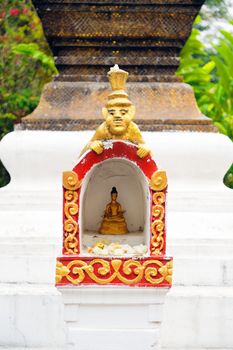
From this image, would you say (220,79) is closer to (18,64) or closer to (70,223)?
(18,64)

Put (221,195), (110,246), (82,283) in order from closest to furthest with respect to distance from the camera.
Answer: (82,283) → (110,246) → (221,195)

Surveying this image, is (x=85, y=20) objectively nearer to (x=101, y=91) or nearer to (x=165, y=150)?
(x=101, y=91)

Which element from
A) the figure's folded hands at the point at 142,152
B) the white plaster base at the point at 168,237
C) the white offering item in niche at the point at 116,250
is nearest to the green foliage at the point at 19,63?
the white plaster base at the point at 168,237

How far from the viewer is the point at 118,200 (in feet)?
18.7

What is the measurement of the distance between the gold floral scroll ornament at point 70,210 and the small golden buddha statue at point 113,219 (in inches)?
24.7

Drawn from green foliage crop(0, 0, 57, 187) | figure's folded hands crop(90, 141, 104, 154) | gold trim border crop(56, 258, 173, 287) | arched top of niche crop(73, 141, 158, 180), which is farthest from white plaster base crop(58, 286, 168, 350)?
green foliage crop(0, 0, 57, 187)

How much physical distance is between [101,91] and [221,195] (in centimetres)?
137

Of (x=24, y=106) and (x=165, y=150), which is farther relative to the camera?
(x=24, y=106)

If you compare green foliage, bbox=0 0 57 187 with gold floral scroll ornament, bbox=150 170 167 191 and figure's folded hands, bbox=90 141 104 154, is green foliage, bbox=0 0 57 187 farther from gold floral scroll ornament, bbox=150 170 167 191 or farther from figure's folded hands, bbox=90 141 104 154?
gold floral scroll ornament, bbox=150 170 167 191

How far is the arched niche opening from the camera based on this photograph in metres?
5.45

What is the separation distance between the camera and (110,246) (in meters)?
5.19

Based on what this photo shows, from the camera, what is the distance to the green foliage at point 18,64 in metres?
12.3

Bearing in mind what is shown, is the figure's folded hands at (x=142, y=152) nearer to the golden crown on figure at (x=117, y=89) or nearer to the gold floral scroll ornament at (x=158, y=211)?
the gold floral scroll ornament at (x=158, y=211)

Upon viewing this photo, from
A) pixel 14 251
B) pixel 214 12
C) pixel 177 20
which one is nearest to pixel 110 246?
pixel 14 251
